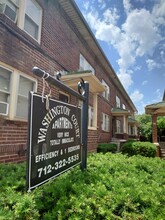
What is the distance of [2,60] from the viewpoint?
5.22 metres

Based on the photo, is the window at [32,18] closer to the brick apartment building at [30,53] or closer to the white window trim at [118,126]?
the brick apartment building at [30,53]

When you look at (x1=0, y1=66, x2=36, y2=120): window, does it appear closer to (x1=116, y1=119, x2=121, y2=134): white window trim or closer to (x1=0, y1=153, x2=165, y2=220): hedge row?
(x1=0, y1=153, x2=165, y2=220): hedge row

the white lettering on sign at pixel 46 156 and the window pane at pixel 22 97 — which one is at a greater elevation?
the window pane at pixel 22 97

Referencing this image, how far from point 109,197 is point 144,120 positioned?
52.2m

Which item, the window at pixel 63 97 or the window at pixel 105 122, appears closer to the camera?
the window at pixel 63 97

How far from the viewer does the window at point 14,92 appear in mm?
5434

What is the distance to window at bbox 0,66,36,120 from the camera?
214 inches

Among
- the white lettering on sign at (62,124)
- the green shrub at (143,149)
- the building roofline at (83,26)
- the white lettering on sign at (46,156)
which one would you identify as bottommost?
the green shrub at (143,149)

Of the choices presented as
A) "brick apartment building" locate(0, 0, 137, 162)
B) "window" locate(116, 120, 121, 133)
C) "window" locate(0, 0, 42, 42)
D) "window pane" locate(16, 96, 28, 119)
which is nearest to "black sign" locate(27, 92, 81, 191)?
"brick apartment building" locate(0, 0, 137, 162)

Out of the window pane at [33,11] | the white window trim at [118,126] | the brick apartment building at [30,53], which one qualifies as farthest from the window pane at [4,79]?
the white window trim at [118,126]

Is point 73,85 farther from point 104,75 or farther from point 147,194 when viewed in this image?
point 104,75

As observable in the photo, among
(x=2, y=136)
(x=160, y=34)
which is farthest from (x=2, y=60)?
(x=160, y=34)

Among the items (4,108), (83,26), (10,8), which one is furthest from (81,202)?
(83,26)

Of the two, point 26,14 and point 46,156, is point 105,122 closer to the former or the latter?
point 26,14
